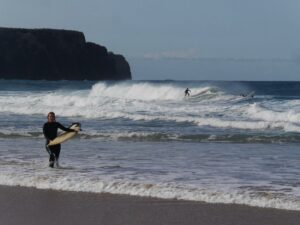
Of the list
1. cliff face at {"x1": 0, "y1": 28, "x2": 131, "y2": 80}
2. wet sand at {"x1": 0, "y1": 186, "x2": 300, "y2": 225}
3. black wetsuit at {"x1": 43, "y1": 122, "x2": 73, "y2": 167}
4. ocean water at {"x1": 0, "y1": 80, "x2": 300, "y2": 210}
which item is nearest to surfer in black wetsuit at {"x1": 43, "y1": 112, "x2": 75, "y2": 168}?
black wetsuit at {"x1": 43, "y1": 122, "x2": 73, "y2": 167}

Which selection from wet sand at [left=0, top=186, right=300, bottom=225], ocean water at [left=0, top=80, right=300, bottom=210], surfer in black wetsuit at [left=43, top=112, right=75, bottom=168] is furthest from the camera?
surfer in black wetsuit at [left=43, top=112, right=75, bottom=168]

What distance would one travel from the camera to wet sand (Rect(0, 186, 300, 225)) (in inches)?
288

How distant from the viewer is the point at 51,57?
12794cm

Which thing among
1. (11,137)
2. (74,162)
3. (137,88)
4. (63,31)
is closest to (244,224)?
(74,162)

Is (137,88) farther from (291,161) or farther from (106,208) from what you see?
(106,208)

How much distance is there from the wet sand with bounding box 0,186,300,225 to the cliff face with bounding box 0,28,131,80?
117445mm

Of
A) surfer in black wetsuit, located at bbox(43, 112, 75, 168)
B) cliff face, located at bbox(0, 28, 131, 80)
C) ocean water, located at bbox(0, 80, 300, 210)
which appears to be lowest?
ocean water, located at bbox(0, 80, 300, 210)

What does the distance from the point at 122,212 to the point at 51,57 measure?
12224cm

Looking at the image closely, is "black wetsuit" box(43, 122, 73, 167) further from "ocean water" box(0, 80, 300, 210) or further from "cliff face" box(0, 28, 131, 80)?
"cliff face" box(0, 28, 131, 80)

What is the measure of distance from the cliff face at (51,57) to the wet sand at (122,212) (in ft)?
385

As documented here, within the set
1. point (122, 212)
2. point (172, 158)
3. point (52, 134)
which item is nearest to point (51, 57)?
point (172, 158)

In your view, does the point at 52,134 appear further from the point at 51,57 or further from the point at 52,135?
the point at 51,57

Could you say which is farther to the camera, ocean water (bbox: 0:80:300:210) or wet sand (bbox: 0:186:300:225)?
ocean water (bbox: 0:80:300:210)

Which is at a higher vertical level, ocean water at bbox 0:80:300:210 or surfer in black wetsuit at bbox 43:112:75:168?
surfer in black wetsuit at bbox 43:112:75:168
